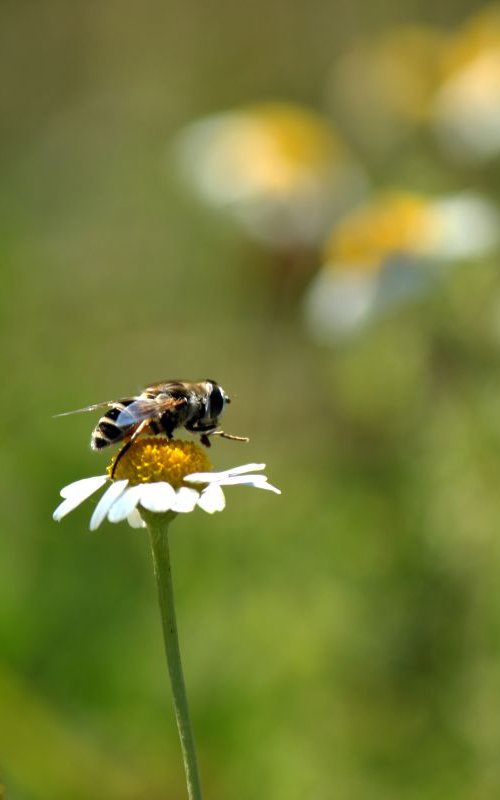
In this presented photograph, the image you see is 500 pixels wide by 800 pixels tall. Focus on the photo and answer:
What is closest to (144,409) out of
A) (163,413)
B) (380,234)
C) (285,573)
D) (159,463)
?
(163,413)

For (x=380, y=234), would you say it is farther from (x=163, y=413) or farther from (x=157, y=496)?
(x=157, y=496)

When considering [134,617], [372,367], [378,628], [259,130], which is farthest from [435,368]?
[259,130]

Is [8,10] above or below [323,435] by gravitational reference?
above

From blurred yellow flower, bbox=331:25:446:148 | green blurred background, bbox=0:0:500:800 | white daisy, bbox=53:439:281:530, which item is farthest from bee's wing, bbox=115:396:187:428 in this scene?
blurred yellow flower, bbox=331:25:446:148

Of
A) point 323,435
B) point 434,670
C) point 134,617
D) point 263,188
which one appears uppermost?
point 263,188

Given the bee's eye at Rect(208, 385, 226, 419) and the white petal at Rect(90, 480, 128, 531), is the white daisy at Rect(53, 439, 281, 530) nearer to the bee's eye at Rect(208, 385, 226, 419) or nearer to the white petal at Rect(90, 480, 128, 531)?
the white petal at Rect(90, 480, 128, 531)

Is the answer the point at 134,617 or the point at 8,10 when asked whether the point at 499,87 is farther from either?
the point at 8,10

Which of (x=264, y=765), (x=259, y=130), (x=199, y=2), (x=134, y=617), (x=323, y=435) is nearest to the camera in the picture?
(x=264, y=765)

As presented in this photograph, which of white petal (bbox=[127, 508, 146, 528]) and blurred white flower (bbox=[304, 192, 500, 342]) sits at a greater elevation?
blurred white flower (bbox=[304, 192, 500, 342])
